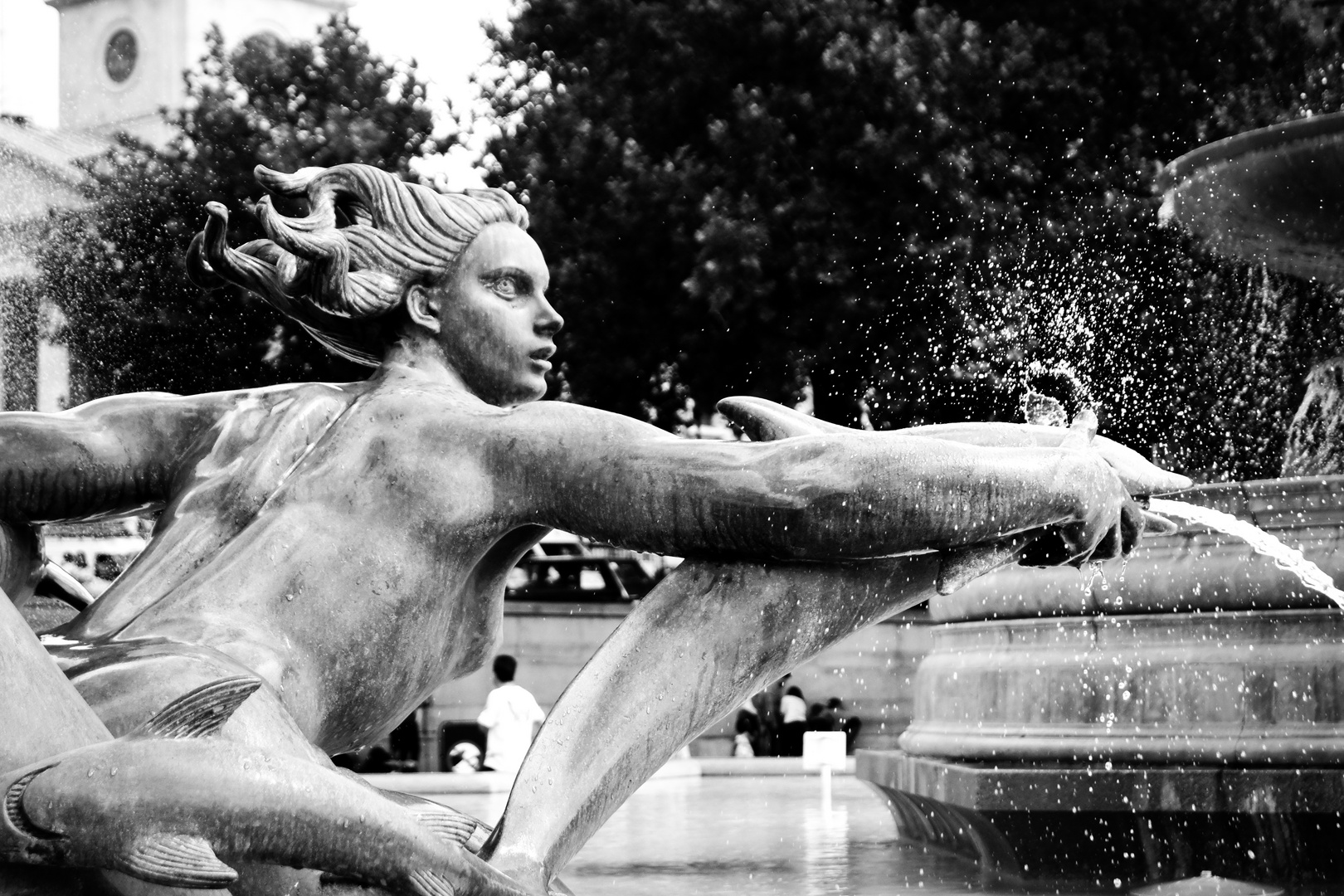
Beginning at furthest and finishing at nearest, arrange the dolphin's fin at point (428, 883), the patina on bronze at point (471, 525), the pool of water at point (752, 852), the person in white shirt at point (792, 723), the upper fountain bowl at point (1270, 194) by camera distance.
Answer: the person in white shirt at point (792, 723) < the upper fountain bowl at point (1270, 194) < the pool of water at point (752, 852) < the patina on bronze at point (471, 525) < the dolphin's fin at point (428, 883)

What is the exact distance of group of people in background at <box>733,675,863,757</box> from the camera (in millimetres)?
16375

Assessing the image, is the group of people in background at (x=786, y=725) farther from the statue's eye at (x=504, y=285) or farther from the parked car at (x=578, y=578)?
the statue's eye at (x=504, y=285)

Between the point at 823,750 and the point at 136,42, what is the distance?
2116 inches

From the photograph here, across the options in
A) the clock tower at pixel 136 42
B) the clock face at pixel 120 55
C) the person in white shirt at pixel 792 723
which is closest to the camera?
the person in white shirt at pixel 792 723

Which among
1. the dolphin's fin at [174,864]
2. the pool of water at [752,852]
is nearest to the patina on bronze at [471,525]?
the dolphin's fin at [174,864]

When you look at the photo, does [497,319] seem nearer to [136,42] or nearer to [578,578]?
[578,578]

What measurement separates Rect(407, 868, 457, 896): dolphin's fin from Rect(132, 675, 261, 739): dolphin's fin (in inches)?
9.1

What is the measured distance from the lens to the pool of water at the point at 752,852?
4111 mm

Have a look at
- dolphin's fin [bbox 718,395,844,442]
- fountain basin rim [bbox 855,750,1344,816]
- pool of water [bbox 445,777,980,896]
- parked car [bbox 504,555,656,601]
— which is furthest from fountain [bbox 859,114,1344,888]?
parked car [bbox 504,555,656,601]

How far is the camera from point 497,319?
89.7 inches

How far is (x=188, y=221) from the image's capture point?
70.0 feet

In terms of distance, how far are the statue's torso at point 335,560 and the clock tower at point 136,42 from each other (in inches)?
2166

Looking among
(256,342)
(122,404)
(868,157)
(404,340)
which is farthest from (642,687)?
(256,342)

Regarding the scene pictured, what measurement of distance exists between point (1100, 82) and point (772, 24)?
10.8 ft
